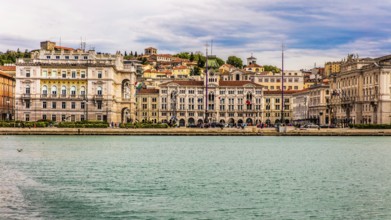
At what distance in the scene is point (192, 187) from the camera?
35469 millimetres

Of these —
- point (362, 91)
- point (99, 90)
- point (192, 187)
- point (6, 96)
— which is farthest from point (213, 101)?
point (192, 187)

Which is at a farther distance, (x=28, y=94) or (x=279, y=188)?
(x=28, y=94)

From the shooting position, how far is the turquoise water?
2791 cm

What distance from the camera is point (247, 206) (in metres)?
29.5

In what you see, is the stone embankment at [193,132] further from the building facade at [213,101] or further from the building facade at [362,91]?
the building facade at [213,101]

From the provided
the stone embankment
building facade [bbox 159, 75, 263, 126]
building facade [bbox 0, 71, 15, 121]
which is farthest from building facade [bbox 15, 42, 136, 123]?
building facade [bbox 159, 75, 263, 126]

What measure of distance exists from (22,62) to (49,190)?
85854 millimetres

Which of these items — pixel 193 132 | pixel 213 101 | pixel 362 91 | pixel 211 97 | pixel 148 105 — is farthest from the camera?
pixel 148 105

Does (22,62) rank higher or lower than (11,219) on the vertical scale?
higher

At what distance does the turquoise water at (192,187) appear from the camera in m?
27.9

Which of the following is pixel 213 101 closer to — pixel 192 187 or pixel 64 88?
pixel 64 88

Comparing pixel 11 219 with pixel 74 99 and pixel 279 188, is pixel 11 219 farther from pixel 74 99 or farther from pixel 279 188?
pixel 74 99

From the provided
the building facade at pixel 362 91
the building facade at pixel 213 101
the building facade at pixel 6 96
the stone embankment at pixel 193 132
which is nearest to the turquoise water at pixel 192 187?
the stone embankment at pixel 193 132

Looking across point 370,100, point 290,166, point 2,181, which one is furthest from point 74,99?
point 2,181
